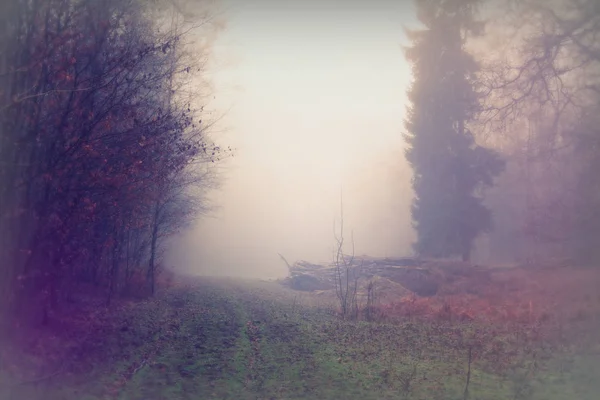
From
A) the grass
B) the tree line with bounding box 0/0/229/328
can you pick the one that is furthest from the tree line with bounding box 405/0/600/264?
the tree line with bounding box 0/0/229/328

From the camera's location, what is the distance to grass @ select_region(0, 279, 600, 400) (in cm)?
652

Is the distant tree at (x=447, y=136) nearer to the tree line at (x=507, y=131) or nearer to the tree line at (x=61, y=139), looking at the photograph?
the tree line at (x=507, y=131)

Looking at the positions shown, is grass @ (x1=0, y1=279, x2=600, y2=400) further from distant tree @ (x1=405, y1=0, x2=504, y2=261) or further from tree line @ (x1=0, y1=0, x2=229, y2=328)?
distant tree @ (x1=405, y1=0, x2=504, y2=261)

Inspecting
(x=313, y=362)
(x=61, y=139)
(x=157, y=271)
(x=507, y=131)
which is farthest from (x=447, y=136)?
(x=61, y=139)

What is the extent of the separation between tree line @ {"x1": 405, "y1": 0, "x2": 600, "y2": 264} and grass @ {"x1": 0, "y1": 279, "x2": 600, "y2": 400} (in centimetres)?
614

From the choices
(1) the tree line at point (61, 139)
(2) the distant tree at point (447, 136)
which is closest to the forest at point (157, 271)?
(1) the tree line at point (61, 139)

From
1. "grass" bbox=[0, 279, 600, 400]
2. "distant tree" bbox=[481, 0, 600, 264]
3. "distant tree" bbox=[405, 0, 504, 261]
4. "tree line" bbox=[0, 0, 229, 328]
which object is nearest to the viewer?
"grass" bbox=[0, 279, 600, 400]

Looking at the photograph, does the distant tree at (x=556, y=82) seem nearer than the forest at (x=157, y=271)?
No

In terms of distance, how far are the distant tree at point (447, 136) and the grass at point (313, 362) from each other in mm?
16422

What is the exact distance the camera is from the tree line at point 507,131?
1225 centimetres

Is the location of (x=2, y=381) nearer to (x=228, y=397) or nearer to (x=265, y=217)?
(x=228, y=397)

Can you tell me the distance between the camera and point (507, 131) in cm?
1487

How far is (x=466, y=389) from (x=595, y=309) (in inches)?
289

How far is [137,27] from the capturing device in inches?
427
